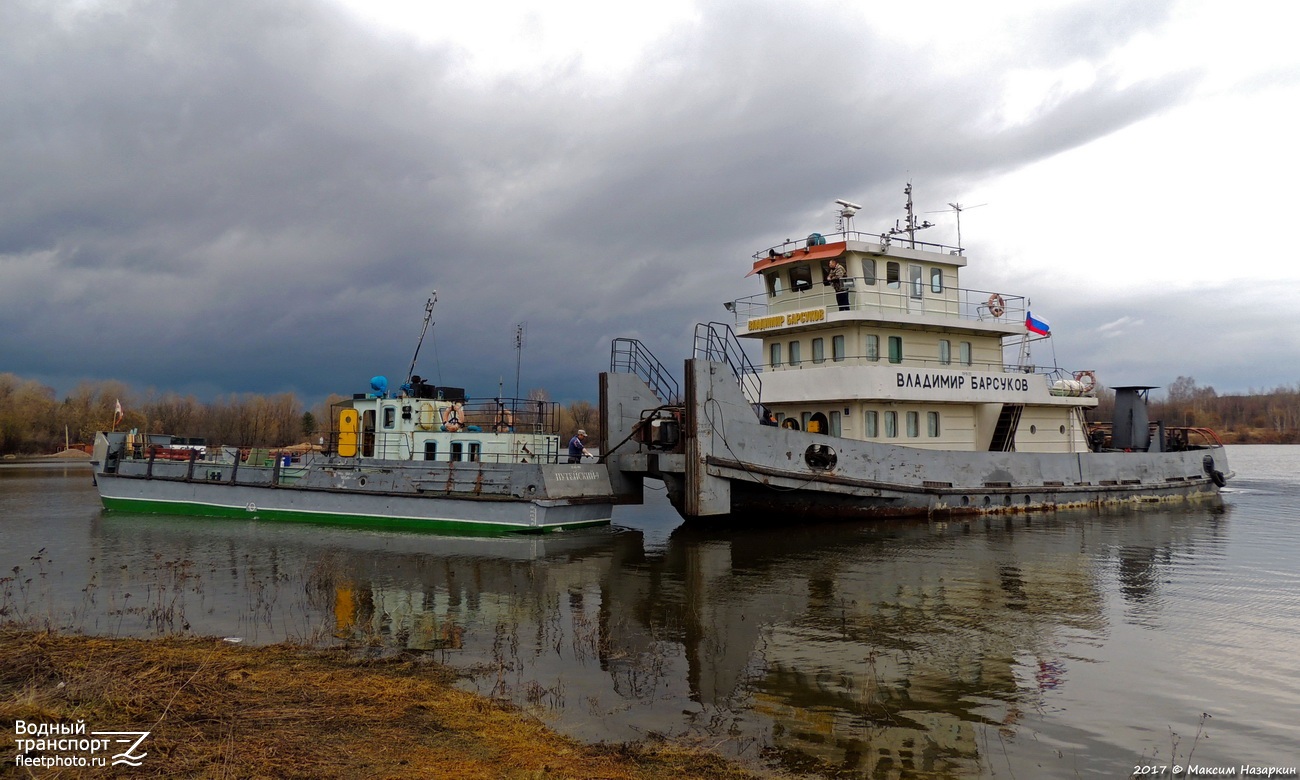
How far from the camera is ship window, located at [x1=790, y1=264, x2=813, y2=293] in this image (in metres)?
19.9

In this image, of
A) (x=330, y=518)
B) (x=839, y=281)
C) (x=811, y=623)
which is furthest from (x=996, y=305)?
(x=330, y=518)

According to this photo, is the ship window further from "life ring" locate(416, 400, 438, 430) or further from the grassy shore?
the grassy shore

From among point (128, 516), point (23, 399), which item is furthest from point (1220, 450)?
point (23, 399)

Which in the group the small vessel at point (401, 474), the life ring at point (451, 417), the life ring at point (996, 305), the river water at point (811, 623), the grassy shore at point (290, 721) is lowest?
the river water at point (811, 623)

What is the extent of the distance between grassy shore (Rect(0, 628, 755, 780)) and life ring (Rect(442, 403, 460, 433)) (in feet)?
41.4

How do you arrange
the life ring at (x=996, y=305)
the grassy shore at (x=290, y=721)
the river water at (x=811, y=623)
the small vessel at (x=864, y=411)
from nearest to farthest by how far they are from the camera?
the grassy shore at (x=290, y=721) → the river water at (x=811, y=623) → the small vessel at (x=864, y=411) → the life ring at (x=996, y=305)

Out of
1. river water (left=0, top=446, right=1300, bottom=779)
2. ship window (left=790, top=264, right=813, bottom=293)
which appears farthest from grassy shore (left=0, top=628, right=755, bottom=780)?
ship window (left=790, top=264, right=813, bottom=293)

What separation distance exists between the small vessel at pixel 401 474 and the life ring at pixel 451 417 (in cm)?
3

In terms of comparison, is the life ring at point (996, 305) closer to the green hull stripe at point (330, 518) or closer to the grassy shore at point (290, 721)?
the green hull stripe at point (330, 518)

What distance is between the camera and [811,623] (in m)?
9.54

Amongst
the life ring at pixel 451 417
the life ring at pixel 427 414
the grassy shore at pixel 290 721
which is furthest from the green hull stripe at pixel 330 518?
the grassy shore at pixel 290 721

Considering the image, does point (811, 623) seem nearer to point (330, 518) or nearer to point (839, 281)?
point (839, 281)

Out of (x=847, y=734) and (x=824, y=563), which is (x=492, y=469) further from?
(x=847, y=734)

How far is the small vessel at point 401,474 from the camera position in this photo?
57.0 feet
